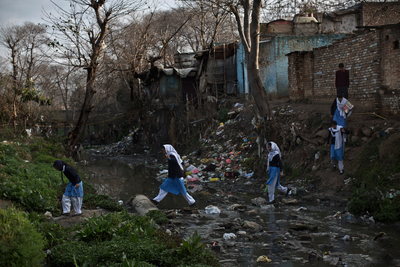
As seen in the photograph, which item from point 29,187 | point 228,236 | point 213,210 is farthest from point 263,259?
point 29,187

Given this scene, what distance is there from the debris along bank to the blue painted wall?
2.28m

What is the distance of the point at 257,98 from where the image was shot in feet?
35.9

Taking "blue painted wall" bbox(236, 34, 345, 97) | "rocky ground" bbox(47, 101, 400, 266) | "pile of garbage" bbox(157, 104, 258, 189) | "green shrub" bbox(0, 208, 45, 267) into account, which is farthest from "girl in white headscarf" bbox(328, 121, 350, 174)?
"blue painted wall" bbox(236, 34, 345, 97)

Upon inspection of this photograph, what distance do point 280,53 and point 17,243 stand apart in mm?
14383

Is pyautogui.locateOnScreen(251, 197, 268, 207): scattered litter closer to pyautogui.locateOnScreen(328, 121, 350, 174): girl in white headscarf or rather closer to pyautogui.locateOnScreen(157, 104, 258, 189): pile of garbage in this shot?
pyautogui.locateOnScreen(328, 121, 350, 174): girl in white headscarf

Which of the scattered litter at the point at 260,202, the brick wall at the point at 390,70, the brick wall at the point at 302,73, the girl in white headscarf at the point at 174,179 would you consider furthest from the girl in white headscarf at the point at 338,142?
the brick wall at the point at 302,73

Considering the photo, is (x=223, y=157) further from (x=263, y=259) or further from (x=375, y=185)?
(x=263, y=259)

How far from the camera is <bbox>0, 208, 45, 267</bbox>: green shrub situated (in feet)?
10.4

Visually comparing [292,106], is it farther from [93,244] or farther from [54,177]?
[93,244]

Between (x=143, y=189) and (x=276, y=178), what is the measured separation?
4.70 m

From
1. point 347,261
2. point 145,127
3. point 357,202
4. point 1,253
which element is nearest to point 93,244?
point 1,253

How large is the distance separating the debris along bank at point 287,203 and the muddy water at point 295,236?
0.04ft

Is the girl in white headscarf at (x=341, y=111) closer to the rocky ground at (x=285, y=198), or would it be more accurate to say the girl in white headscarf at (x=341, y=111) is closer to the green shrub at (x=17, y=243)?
the rocky ground at (x=285, y=198)

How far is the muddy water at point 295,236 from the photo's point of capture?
4.39 metres
